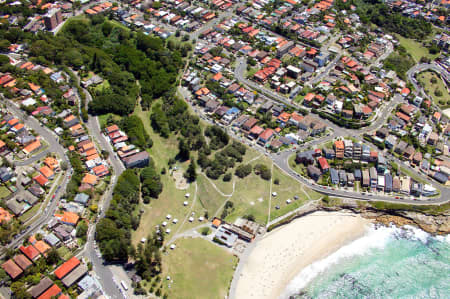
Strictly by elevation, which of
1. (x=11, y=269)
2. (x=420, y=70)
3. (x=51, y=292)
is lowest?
(x=51, y=292)

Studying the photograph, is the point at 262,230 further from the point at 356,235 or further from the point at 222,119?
the point at 222,119

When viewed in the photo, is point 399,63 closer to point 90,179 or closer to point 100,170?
point 100,170

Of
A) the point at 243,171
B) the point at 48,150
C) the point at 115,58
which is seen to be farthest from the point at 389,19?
the point at 48,150

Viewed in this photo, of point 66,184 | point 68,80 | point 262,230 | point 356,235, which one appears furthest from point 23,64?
point 356,235

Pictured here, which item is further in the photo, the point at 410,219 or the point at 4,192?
the point at 410,219

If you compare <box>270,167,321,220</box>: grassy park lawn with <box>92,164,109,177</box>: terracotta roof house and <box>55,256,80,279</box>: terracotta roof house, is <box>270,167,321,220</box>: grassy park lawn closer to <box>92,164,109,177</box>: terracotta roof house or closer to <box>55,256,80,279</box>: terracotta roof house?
<box>92,164,109,177</box>: terracotta roof house

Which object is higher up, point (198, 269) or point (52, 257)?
point (52, 257)
